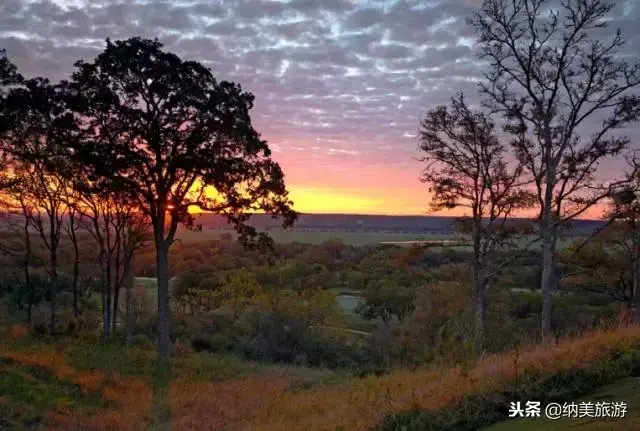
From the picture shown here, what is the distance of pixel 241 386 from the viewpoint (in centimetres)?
1808

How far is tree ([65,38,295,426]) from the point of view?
2031 centimetres

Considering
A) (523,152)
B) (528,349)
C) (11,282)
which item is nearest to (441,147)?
(523,152)

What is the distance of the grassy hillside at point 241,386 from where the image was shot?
304 inches

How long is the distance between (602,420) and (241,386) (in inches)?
548

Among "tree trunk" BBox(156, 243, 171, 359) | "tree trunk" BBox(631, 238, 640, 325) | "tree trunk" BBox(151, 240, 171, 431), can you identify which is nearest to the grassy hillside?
"tree trunk" BBox(151, 240, 171, 431)

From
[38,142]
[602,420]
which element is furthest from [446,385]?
[38,142]

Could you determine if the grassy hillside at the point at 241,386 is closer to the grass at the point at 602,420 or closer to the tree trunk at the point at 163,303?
the grass at the point at 602,420

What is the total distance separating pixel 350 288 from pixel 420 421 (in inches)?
2554

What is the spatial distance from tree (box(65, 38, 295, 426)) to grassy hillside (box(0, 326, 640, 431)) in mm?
2662

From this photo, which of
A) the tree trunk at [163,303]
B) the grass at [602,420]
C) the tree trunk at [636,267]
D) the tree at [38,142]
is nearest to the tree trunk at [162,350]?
the tree trunk at [163,303]

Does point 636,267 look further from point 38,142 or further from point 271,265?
point 38,142

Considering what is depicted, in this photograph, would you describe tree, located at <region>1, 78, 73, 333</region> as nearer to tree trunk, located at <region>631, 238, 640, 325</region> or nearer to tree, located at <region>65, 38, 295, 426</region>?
tree, located at <region>65, 38, 295, 426</region>

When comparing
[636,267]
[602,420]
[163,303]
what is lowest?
[163,303]

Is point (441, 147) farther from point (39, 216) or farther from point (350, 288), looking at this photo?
point (350, 288)
